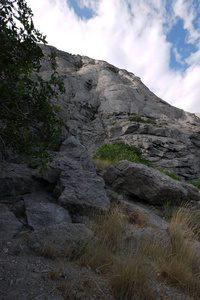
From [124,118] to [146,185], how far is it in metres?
15.4

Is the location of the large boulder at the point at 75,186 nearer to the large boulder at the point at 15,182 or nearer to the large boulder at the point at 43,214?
the large boulder at the point at 43,214

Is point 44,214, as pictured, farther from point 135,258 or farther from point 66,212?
point 135,258

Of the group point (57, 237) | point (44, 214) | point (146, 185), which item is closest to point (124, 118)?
point (146, 185)

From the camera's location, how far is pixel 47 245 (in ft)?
11.0

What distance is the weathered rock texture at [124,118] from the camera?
15906mm

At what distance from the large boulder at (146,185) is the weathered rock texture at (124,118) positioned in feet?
11.1

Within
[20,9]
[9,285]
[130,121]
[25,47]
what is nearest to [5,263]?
Answer: [9,285]

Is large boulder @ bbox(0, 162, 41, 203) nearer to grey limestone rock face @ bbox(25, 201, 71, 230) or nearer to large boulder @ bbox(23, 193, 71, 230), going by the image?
large boulder @ bbox(23, 193, 71, 230)

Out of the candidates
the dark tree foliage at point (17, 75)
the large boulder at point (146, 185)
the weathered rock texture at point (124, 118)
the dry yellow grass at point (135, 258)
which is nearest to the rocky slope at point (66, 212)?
the large boulder at point (146, 185)

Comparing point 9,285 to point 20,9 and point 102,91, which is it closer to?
point 20,9

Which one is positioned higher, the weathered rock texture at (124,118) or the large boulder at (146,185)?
the weathered rock texture at (124,118)

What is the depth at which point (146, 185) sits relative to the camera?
6730mm

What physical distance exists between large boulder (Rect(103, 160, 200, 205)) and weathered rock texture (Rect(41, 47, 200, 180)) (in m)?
3.37

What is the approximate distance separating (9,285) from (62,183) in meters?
3.02
